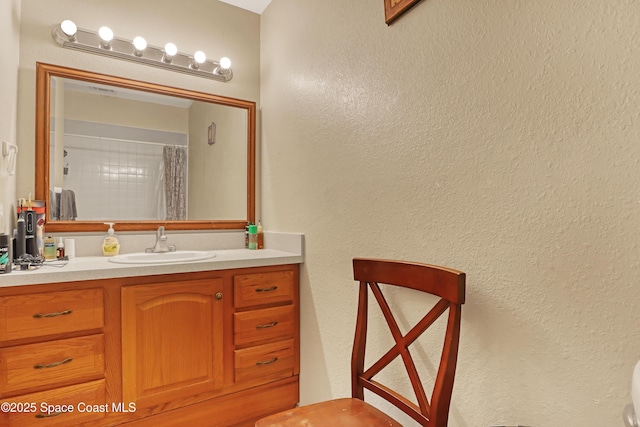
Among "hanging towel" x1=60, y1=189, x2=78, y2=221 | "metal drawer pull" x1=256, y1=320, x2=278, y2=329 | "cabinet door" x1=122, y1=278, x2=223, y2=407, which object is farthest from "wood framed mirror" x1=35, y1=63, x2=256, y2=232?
"metal drawer pull" x1=256, y1=320, x2=278, y2=329

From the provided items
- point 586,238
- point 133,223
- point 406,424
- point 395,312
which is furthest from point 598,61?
point 133,223

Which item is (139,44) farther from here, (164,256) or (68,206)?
(164,256)

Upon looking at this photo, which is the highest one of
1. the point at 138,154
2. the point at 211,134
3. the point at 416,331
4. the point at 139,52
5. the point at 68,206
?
the point at 139,52

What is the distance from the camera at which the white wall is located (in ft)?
4.70

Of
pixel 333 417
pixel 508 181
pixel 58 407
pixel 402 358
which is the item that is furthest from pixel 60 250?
pixel 508 181

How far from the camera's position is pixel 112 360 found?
1.44m

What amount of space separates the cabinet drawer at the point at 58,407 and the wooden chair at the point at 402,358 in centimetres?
79

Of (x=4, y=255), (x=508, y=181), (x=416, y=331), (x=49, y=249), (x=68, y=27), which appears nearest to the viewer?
(x=508, y=181)

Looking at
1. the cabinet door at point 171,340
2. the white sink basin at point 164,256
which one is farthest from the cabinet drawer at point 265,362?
the white sink basin at point 164,256

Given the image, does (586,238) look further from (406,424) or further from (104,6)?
(104,6)

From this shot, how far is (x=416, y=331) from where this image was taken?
42.3 inches

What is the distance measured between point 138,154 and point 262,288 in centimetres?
107

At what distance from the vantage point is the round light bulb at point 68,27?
5.84 feet

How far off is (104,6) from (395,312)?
7.30 feet
